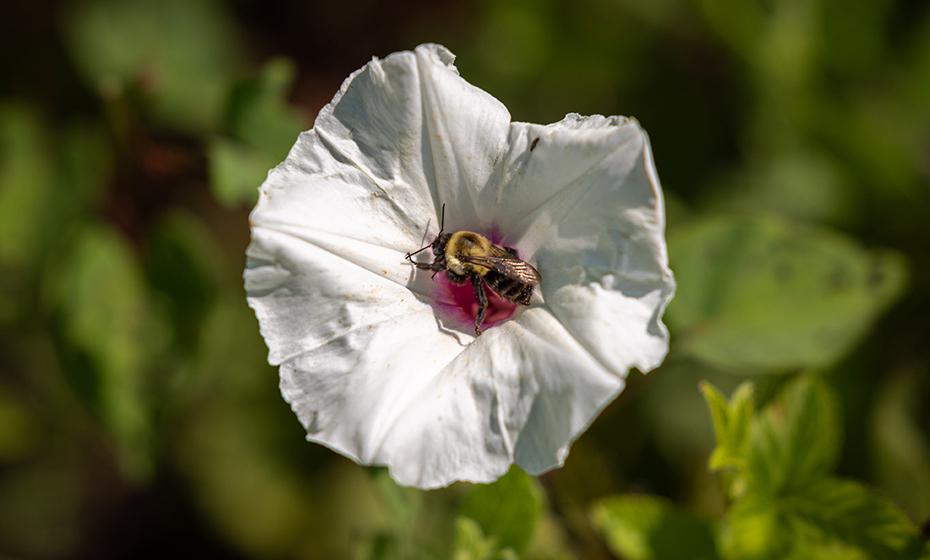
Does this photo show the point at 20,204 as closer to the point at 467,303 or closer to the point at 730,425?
the point at 467,303

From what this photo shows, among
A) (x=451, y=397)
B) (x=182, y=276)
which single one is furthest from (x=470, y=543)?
(x=182, y=276)

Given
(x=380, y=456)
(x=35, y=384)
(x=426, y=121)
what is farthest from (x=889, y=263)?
(x=35, y=384)

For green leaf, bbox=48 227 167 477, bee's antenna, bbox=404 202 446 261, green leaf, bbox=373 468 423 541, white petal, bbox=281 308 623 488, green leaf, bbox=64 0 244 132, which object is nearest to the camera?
white petal, bbox=281 308 623 488

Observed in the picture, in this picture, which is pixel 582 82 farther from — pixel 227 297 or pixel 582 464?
pixel 582 464

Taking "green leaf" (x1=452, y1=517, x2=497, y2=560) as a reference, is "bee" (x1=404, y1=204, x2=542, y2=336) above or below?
above

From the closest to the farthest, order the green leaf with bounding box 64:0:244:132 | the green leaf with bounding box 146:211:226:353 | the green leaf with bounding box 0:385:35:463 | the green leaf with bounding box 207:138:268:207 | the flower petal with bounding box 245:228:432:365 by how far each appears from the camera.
Result: the flower petal with bounding box 245:228:432:365
the green leaf with bounding box 207:138:268:207
the green leaf with bounding box 146:211:226:353
the green leaf with bounding box 0:385:35:463
the green leaf with bounding box 64:0:244:132

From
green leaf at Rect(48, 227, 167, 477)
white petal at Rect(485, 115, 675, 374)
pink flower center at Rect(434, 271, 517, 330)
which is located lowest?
green leaf at Rect(48, 227, 167, 477)

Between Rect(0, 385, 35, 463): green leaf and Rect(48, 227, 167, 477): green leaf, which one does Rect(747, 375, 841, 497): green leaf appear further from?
Rect(0, 385, 35, 463): green leaf

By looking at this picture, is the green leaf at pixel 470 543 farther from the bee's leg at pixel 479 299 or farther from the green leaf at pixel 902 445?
the green leaf at pixel 902 445

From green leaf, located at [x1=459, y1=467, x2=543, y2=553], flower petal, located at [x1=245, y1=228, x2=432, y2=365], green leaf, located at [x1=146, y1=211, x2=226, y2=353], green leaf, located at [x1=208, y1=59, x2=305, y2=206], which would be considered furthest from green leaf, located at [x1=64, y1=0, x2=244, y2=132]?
green leaf, located at [x1=459, y1=467, x2=543, y2=553]

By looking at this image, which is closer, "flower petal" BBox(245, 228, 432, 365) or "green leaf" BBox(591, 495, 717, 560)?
"flower petal" BBox(245, 228, 432, 365)
